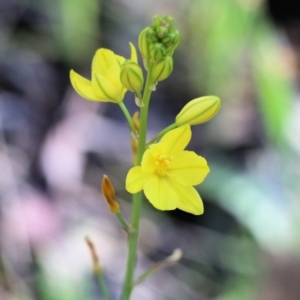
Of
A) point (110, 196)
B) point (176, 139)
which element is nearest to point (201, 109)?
point (176, 139)

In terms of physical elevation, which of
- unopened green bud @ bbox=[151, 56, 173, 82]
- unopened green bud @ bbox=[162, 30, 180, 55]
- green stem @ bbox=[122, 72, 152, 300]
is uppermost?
unopened green bud @ bbox=[162, 30, 180, 55]

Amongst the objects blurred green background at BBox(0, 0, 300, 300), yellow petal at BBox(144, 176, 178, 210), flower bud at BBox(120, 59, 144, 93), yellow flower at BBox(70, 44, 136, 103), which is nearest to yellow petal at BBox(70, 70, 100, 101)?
yellow flower at BBox(70, 44, 136, 103)

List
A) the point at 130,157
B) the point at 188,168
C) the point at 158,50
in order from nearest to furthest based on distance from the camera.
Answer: the point at 158,50 → the point at 188,168 → the point at 130,157

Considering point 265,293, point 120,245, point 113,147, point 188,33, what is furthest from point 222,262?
point 188,33

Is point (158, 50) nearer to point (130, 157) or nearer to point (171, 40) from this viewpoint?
point (171, 40)

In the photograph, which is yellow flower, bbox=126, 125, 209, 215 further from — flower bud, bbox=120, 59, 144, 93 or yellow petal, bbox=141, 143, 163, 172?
flower bud, bbox=120, 59, 144, 93

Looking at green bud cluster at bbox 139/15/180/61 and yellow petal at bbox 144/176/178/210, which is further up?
green bud cluster at bbox 139/15/180/61

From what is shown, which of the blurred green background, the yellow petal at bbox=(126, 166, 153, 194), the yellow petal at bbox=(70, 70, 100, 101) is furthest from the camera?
the blurred green background

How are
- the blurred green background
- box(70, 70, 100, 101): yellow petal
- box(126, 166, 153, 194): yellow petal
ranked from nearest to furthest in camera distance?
box(126, 166, 153, 194): yellow petal
box(70, 70, 100, 101): yellow petal
the blurred green background
